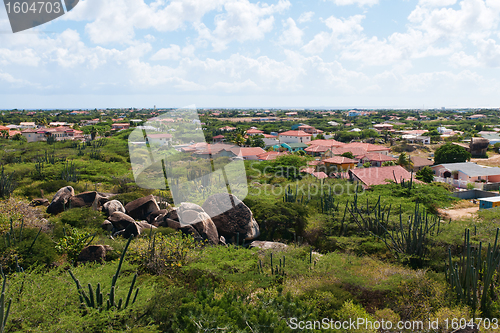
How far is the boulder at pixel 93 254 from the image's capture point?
1013 centimetres

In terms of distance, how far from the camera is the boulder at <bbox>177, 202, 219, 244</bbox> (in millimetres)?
12911

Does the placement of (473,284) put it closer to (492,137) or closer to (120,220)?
(120,220)

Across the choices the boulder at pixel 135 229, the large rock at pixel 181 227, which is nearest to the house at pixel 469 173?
the large rock at pixel 181 227

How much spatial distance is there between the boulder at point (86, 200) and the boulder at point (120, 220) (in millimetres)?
2222

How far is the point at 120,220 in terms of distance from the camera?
1350 centimetres

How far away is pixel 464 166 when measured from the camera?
1398 inches

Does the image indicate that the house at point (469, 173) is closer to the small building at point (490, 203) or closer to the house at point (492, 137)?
the small building at point (490, 203)

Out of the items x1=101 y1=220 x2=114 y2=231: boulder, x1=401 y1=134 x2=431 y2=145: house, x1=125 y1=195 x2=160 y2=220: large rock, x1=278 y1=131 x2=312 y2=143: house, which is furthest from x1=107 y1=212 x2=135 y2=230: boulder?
x1=401 y1=134 x2=431 y2=145: house

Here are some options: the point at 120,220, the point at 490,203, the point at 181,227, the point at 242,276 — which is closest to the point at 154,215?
the point at 120,220

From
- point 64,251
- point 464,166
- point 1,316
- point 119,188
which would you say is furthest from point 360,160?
point 1,316

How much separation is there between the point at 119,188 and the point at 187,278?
1427 cm

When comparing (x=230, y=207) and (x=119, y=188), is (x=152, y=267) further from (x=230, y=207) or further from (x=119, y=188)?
(x=119, y=188)

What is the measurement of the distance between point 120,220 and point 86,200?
321 cm

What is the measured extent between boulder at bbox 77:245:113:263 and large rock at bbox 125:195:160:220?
14.8 ft
